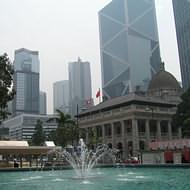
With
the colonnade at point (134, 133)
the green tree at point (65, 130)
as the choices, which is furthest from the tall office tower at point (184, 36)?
the green tree at point (65, 130)

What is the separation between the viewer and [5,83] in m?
20.5

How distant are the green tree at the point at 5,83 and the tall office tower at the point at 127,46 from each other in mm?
125380

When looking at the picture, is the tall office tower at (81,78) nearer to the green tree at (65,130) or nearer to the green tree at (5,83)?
the green tree at (65,130)

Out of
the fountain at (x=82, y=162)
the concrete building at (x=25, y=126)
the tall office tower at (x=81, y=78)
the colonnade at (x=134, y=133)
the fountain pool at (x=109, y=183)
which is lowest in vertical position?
the fountain pool at (x=109, y=183)

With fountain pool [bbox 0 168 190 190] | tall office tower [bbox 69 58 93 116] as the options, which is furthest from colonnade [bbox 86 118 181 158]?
tall office tower [bbox 69 58 93 116]

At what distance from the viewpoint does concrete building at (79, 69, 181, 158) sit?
6594cm

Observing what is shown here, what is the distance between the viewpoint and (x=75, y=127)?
196 feet

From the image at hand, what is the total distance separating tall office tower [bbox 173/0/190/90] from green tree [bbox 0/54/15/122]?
126 meters

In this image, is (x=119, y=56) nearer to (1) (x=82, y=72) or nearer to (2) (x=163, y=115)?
(1) (x=82, y=72)

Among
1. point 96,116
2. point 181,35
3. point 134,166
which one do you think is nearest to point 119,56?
point 181,35

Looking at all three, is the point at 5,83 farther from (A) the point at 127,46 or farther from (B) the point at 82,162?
(A) the point at 127,46

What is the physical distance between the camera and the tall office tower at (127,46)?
15088cm

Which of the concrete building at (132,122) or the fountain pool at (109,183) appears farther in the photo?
the concrete building at (132,122)

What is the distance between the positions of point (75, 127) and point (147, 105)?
1679cm
